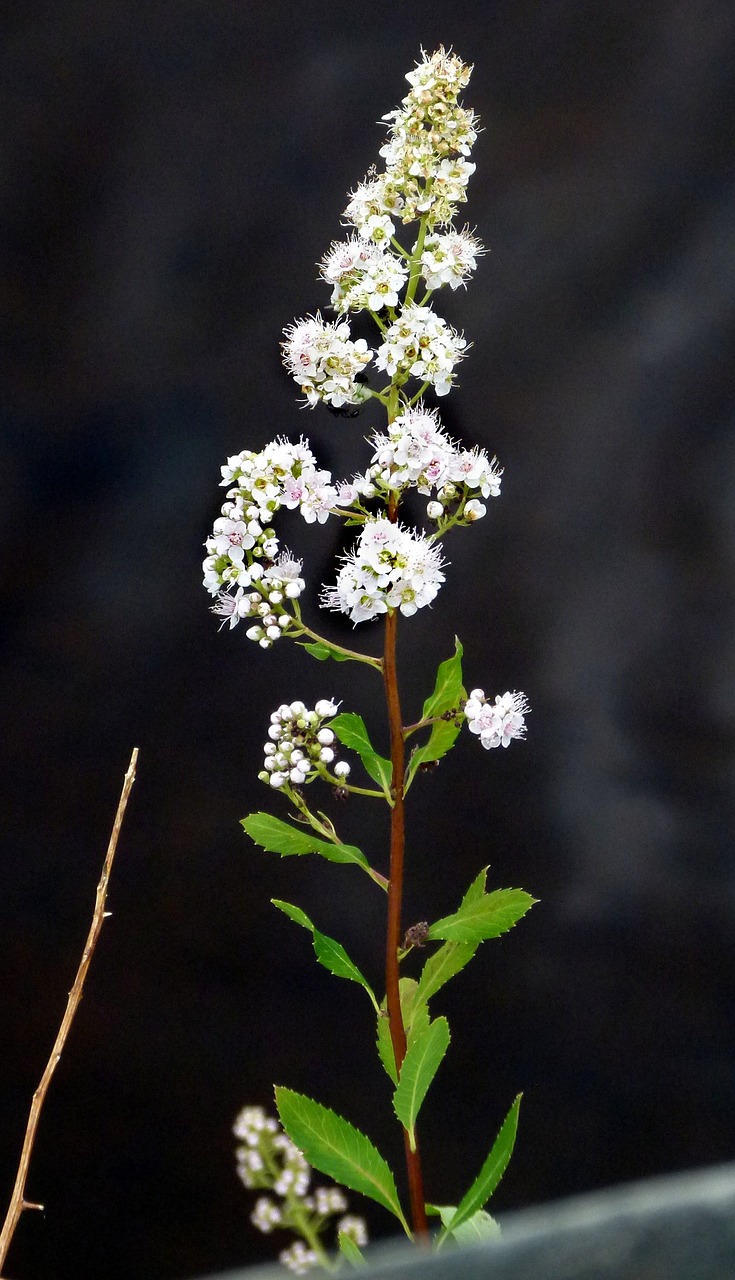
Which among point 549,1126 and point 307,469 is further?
point 549,1126

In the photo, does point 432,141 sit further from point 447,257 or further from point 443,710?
point 443,710

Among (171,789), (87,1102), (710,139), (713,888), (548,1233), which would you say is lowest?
(548,1233)

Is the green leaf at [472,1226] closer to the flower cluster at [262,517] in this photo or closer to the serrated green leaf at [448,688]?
the serrated green leaf at [448,688]

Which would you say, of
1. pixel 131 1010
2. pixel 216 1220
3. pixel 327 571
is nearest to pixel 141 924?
pixel 131 1010

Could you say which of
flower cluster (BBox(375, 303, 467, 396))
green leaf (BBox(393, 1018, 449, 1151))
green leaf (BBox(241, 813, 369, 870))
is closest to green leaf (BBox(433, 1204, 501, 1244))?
green leaf (BBox(393, 1018, 449, 1151))

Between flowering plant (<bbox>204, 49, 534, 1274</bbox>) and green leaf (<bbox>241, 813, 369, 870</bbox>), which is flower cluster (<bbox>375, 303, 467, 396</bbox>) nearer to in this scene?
flowering plant (<bbox>204, 49, 534, 1274</bbox>)

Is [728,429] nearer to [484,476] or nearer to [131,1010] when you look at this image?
[484,476]
